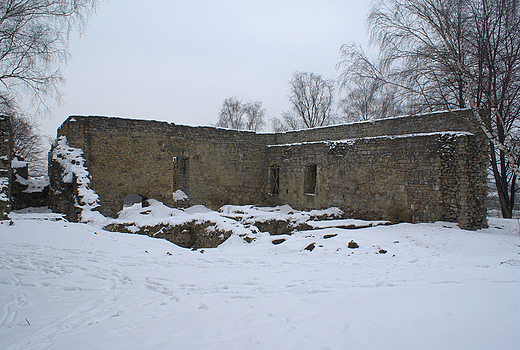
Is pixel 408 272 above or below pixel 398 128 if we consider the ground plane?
below

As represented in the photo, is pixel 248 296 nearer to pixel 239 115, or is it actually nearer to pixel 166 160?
pixel 166 160

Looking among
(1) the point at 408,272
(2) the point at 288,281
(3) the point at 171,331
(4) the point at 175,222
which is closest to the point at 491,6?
(1) the point at 408,272

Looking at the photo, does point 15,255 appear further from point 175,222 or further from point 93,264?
point 175,222

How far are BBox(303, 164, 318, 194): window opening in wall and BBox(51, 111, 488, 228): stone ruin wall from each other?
0.10 meters

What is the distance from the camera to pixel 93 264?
489 centimetres

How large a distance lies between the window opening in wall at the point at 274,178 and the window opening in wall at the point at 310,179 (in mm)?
1801

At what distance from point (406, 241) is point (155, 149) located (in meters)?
9.98

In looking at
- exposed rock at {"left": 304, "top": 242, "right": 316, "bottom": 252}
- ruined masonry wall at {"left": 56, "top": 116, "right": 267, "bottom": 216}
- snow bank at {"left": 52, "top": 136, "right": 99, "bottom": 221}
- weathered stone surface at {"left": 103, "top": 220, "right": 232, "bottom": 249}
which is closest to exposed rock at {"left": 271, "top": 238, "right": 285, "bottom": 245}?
exposed rock at {"left": 304, "top": 242, "right": 316, "bottom": 252}

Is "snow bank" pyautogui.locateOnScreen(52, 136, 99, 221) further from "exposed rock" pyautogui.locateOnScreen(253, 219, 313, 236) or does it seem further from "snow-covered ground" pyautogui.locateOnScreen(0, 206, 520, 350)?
"exposed rock" pyautogui.locateOnScreen(253, 219, 313, 236)

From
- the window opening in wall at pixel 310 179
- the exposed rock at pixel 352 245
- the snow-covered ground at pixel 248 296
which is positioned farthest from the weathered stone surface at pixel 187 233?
the window opening in wall at pixel 310 179

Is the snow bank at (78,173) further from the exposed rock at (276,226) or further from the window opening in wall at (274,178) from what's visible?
the window opening in wall at (274,178)

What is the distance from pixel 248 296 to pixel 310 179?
10336mm

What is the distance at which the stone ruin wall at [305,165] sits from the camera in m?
9.70

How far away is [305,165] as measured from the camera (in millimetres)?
13625
